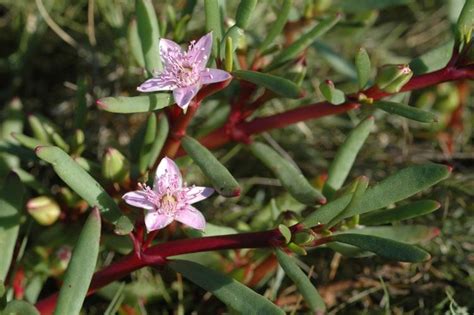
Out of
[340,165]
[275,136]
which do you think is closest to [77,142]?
[340,165]

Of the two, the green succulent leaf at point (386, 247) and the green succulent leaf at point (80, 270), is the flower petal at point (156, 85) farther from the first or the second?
the green succulent leaf at point (386, 247)

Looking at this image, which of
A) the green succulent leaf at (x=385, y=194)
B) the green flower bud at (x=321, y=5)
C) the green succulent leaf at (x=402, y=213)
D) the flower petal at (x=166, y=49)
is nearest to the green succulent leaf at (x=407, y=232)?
the green succulent leaf at (x=402, y=213)

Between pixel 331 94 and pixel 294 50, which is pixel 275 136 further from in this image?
pixel 331 94

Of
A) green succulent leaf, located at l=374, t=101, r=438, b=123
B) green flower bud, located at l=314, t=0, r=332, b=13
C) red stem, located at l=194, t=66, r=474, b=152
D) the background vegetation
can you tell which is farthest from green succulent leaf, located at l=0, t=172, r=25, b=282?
green flower bud, located at l=314, t=0, r=332, b=13

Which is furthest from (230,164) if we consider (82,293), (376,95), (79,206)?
(82,293)

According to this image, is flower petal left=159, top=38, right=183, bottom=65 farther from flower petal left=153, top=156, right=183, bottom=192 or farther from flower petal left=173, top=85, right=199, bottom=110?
flower petal left=153, top=156, right=183, bottom=192
